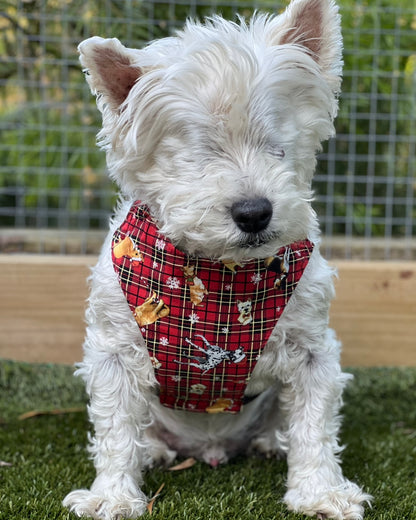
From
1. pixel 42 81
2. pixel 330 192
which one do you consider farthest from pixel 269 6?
pixel 42 81

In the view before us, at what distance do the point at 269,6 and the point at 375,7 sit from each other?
49cm

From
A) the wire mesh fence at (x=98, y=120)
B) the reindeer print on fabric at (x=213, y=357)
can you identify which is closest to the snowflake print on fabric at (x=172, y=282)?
the reindeer print on fabric at (x=213, y=357)

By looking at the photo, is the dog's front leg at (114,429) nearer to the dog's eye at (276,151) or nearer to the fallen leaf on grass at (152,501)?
the fallen leaf on grass at (152,501)

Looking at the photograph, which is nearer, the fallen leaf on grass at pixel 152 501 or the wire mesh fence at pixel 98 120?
the fallen leaf on grass at pixel 152 501

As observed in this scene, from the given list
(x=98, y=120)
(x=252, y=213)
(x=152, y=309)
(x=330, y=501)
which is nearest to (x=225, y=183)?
(x=252, y=213)

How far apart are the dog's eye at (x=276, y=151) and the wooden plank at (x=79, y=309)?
1.40m

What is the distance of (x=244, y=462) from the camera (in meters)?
2.25

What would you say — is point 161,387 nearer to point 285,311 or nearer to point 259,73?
point 285,311

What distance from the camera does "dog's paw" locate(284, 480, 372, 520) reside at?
1809 millimetres

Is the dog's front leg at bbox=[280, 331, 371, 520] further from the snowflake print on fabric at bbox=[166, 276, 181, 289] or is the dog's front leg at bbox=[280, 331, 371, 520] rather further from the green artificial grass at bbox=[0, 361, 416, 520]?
the snowflake print on fabric at bbox=[166, 276, 181, 289]

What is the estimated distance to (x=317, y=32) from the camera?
1.76 meters

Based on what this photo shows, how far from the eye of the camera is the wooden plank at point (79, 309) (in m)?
2.93

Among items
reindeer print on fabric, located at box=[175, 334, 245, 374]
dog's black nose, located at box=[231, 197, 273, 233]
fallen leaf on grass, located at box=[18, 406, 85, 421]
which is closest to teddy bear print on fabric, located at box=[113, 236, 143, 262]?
reindeer print on fabric, located at box=[175, 334, 245, 374]

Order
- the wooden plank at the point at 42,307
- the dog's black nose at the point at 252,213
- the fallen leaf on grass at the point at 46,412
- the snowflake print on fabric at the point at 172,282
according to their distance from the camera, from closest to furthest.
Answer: the dog's black nose at the point at 252,213 < the snowflake print on fabric at the point at 172,282 < the fallen leaf on grass at the point at 46,412 < the wooden plank at the point at 42,307
